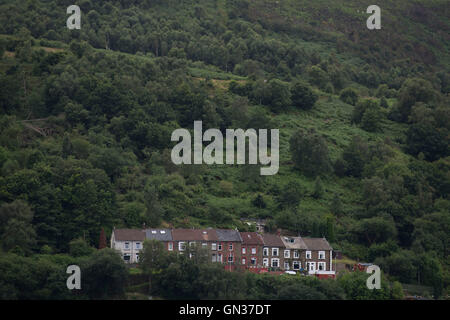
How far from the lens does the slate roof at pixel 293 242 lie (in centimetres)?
8325

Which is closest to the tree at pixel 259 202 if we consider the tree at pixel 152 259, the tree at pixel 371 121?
the tree at pixel 152 259

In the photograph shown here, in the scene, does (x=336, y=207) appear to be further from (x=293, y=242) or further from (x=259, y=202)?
(x=293, y=242)

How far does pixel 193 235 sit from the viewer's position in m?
80.1

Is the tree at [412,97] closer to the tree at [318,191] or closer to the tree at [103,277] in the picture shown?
the tree at [318,191]

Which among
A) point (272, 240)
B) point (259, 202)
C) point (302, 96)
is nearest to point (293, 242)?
point (272, 240)

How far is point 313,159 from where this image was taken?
347 feet

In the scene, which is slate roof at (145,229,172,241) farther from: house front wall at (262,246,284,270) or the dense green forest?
house front wall at (262,246,284,270)

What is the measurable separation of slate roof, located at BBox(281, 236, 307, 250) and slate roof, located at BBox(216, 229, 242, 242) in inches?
202

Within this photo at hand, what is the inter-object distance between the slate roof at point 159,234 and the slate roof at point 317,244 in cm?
1402

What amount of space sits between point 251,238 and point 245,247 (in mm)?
1779

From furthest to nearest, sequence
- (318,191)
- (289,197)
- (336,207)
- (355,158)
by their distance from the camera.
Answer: (355,158) → (318,191) → (336,207) → (289,197)

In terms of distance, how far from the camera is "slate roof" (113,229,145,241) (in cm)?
7806

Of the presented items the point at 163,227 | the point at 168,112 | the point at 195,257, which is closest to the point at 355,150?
the point at 168,112

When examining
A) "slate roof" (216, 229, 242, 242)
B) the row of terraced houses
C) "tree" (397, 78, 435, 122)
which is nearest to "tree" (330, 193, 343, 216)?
the row of terraced houses
